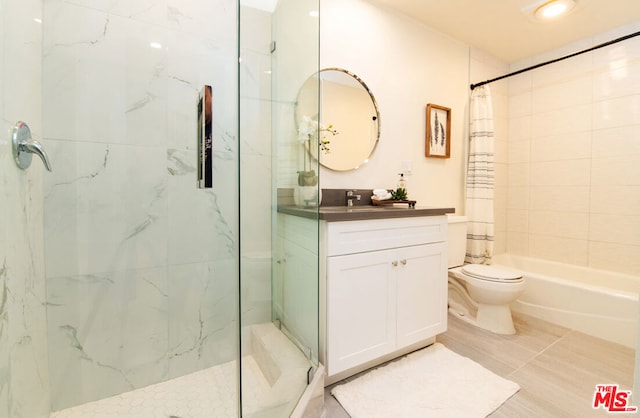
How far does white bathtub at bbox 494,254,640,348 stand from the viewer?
Answer: 1812 millimetres

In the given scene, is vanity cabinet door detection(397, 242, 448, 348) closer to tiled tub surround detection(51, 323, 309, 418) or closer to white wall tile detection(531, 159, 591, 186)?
tiled tub surround detection(51, 323, 309, 418)

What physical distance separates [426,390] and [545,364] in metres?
0.82

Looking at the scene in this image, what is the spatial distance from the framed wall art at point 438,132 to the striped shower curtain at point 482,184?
0.97 ft

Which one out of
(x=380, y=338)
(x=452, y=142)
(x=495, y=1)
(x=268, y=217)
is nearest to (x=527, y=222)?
(x=452, y=142)

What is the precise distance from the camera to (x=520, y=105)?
2.87 meters

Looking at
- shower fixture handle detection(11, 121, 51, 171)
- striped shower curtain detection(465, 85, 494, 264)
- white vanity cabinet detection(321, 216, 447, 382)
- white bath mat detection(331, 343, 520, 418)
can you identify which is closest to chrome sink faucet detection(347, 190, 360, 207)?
white vanity cabinet detection(321, 216, 447, 382)

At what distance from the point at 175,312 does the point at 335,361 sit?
0.86m

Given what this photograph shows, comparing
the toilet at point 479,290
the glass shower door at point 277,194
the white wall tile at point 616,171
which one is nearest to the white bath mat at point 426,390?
the glass shower door at point 277,194

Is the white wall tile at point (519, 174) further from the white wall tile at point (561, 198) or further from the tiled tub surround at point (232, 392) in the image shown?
the tiled tub surround at point (232, 392)

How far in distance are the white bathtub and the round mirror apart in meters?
1.78

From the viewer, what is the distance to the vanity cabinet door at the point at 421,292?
1548mm

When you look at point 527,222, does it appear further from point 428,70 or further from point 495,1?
point 495,1

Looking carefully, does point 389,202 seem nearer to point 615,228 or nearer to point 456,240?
point 456,240

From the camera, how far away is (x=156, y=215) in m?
1.37
